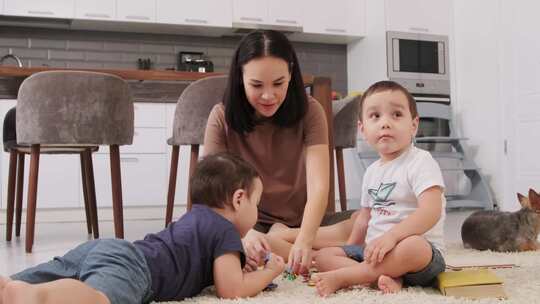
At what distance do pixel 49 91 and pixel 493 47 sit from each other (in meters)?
3.55

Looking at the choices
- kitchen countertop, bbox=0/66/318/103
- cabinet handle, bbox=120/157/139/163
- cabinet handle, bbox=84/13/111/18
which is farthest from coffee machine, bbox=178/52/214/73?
kitchen countertop, bbox=0/66/318/103

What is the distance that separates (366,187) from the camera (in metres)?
1.53

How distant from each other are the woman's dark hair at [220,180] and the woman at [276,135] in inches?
7.1

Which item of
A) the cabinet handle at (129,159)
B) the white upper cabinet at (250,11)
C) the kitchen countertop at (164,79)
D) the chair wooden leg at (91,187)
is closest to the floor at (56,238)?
the chair wooden leg at (91,187)

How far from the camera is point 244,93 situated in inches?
66.8

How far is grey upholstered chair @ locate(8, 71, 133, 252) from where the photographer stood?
93.7 inches

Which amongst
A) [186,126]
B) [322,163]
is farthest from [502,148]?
[322,163]

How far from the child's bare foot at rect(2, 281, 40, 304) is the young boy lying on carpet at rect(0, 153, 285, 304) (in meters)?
0.09

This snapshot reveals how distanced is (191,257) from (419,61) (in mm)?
4140

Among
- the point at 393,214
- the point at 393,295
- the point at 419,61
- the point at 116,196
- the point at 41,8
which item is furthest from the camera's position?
the point at 419,61

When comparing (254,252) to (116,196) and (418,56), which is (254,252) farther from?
(418,56)

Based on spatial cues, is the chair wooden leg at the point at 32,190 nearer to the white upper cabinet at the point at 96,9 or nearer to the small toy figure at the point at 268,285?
the small toy figure at the point at 268,285

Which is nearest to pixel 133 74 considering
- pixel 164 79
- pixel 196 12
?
pixel 164 79

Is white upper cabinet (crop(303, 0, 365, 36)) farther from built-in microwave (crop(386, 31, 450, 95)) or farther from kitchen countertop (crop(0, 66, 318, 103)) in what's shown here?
kitchen countertop (crop(0, 66, 318, 103))
